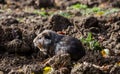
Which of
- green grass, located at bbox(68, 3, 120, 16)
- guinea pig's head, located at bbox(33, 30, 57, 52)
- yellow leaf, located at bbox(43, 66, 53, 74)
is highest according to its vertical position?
guinea pig's head, located at bbox(33, 30, 57, 52)

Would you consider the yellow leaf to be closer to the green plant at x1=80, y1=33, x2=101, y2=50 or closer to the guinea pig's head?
the guinea pig's head

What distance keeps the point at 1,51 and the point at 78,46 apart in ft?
3.63

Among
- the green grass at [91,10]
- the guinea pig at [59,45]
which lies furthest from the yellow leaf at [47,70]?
the green grass at [91,10]

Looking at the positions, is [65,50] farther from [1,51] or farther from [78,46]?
[1,51]

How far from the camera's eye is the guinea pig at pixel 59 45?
20.6ft

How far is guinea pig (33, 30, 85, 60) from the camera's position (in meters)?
6.27

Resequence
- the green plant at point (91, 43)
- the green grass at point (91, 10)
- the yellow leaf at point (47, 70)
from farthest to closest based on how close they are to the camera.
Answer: the green grass at point (91, 10) < the green plant at point (91, 43) < the yellow leaf at point (47, 70)

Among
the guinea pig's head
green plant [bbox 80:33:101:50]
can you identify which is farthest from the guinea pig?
green plant [bbox 80:33:101:50]

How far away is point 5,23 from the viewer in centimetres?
822

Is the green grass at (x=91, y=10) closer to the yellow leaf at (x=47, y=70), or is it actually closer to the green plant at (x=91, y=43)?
the green plant at (x=91, y=43)

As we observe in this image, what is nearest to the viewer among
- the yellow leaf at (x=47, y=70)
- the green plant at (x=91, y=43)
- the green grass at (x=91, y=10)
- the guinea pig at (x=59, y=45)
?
the yellow leaf at (x=47, y=70)

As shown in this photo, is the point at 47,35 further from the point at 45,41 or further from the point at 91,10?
the point at 91,10

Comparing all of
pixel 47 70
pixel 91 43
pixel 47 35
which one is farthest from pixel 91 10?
pixel 47 70

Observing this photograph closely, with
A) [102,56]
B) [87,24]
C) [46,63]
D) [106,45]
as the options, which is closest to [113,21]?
[87,24]
